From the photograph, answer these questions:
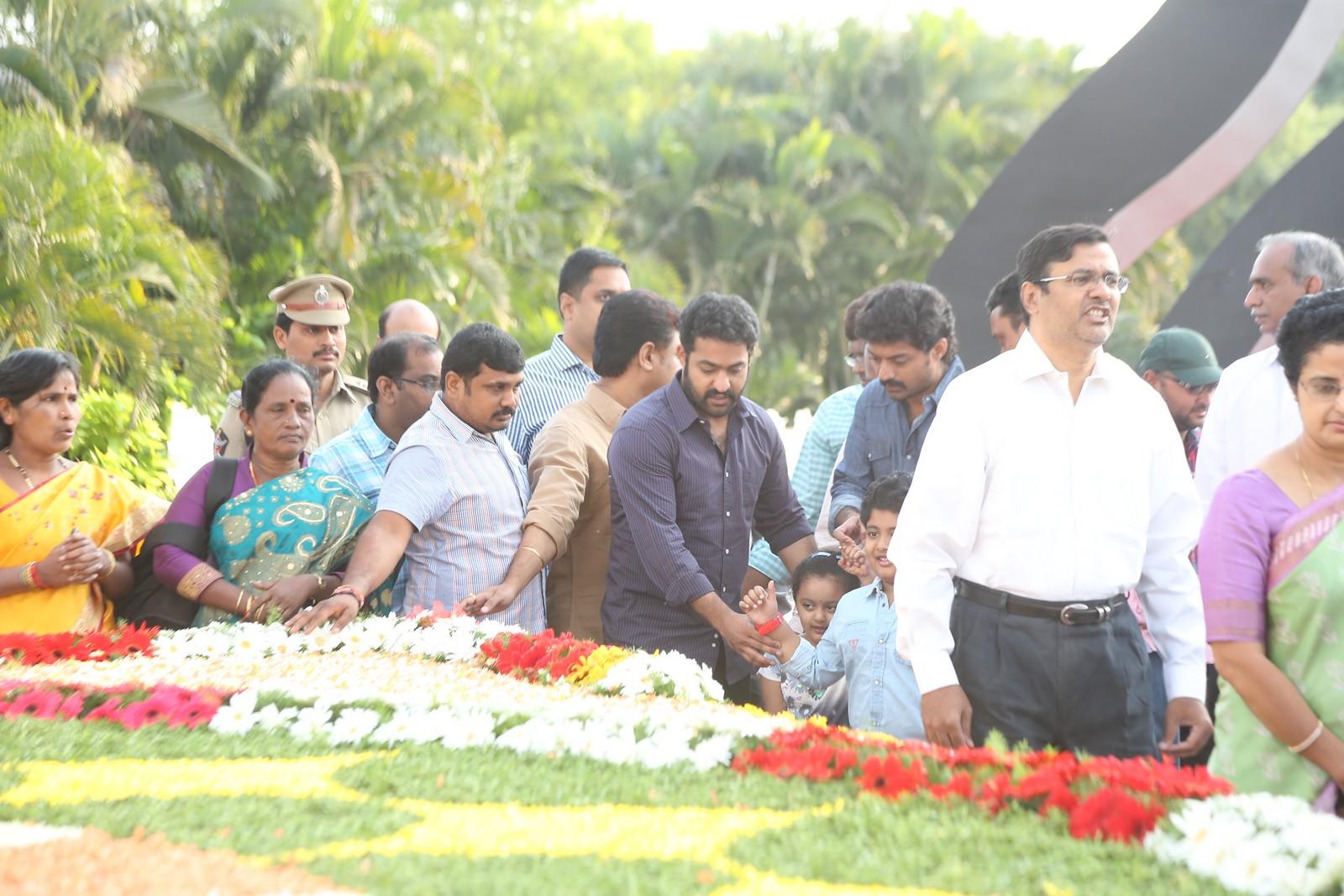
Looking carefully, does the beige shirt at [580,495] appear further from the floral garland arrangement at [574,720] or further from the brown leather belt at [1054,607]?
the brown leather belt at [1054,607]

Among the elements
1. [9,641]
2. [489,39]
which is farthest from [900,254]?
[9,641]

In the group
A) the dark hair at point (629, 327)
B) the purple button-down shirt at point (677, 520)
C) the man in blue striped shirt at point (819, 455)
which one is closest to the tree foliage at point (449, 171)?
the man in blue striped shirt at point (819, 455)

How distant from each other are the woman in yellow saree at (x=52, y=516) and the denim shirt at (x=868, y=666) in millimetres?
2507

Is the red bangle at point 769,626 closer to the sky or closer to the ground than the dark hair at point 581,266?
closer to the ground

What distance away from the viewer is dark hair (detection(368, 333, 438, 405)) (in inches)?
231

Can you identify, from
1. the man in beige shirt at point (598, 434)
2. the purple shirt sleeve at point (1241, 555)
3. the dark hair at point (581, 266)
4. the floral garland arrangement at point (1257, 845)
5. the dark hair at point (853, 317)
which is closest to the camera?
the floral garland arrangement at point (1257, 845)

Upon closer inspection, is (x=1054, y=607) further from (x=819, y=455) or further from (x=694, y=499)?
(x=819, y=455)

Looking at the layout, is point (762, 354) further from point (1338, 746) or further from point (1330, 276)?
point (1338, 746)

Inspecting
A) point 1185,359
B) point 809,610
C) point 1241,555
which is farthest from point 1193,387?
point 1241,555

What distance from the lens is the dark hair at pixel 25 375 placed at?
5.07 metres

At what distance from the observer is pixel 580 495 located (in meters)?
5.23

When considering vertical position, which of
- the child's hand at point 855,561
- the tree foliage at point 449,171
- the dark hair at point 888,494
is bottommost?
the child's hand at point 855,561

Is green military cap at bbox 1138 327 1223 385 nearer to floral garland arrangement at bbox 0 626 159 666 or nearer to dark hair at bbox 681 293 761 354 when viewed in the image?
dark hair at bbox 681 293 761 354

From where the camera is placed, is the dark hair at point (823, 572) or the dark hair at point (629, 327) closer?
the dark hair at point (823, 572)
